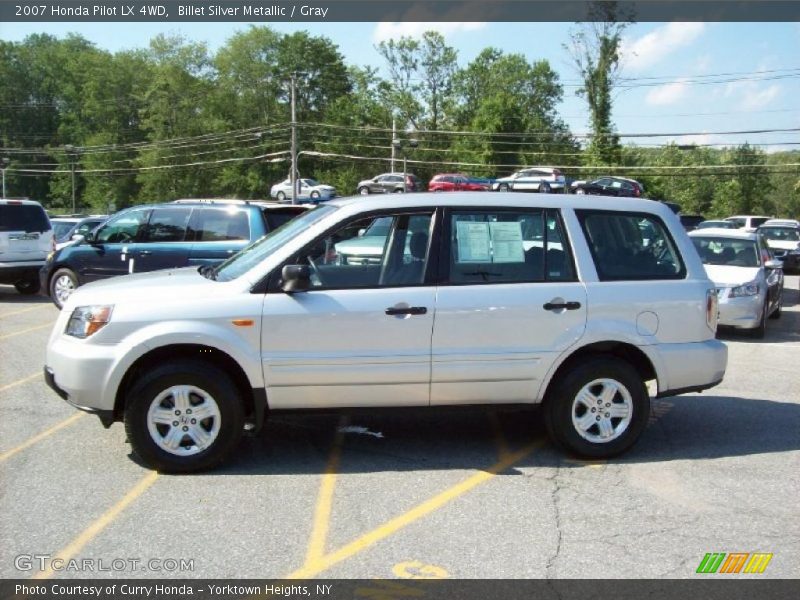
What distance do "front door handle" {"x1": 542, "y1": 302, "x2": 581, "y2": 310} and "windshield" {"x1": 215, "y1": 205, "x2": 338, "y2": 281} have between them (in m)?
1.66

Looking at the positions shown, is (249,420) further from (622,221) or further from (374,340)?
(622,221)

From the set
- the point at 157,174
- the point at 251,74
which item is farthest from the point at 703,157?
the point at 157,174

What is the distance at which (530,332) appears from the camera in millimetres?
5285

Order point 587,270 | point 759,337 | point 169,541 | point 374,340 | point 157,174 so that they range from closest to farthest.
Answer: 1. point 169,541
2. point 374,340
3. point 587,270
4. point 759,337
5. point 157,174

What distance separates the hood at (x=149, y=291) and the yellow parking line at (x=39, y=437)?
118 cm

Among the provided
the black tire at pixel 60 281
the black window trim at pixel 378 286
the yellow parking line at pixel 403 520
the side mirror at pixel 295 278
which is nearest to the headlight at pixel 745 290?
the yellow parking line at pixel 403 520

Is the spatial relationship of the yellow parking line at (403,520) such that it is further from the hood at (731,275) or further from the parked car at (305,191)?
the parked car at (305,191)

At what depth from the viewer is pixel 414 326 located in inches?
203

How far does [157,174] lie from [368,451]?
7917 cm

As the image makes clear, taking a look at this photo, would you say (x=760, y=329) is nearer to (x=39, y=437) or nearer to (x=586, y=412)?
(x=586, y=412)

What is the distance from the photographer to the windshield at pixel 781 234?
26422 mm

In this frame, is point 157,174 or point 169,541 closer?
point 169,541

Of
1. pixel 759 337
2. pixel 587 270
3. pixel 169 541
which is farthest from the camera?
pixel 759 337

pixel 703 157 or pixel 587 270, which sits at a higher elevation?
pixel 703 157
